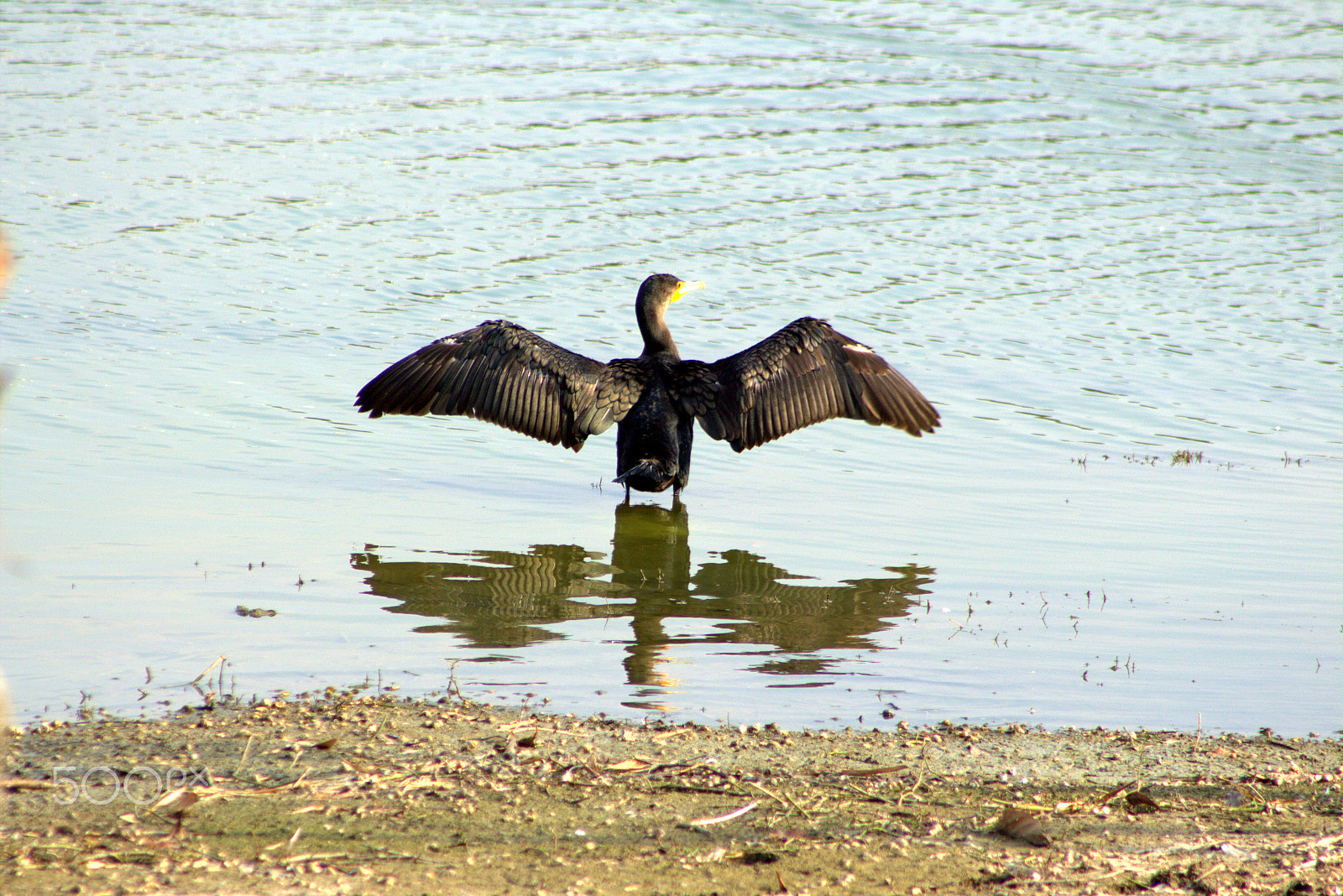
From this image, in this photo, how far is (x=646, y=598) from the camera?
7.48m

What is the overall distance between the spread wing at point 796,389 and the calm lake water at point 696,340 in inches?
20.2

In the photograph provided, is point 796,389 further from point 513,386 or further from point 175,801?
point 175,801

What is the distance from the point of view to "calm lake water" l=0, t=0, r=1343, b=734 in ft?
21.6

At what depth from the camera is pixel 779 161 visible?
20766 millimetres

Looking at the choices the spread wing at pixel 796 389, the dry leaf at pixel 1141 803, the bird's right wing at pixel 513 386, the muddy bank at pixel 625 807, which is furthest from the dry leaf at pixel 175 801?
the spread wing at pixel 796 389

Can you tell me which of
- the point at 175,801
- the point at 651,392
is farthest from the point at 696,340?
the point at 175,801

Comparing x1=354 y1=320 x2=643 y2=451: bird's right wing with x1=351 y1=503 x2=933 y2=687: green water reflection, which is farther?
x1=354 y1=320 x2=643 y2=451: bird's right wing

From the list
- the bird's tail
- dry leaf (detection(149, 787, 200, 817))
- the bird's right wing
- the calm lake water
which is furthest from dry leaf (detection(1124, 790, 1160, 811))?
the bird's right wing

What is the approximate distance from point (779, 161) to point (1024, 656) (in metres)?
15.0

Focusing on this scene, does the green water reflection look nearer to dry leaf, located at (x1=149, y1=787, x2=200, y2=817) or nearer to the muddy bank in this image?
the muddy bank

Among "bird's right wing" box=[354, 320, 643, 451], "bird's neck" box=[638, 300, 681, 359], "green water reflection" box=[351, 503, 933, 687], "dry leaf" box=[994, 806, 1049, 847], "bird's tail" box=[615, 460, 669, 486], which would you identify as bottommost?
"dry leaf" box=[994, 806, 1049, 847]

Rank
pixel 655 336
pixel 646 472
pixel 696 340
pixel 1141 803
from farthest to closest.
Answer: pixel 696 340 < pixel 655 336 < pixel 646 472 < pixel 1141 803

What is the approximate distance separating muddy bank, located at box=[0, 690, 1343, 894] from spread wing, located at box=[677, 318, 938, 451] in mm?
4511

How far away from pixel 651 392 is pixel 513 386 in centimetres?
94
